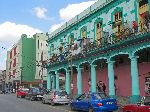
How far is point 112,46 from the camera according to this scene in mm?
27453

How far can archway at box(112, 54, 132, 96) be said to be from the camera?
29969 millimetres

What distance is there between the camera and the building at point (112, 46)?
25391mm

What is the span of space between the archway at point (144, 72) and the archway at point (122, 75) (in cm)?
157

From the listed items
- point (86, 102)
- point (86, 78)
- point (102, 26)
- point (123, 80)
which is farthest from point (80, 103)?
point (86, 78)

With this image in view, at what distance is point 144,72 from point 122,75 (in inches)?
135

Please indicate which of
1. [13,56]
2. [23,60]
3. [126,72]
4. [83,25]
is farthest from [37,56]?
[126,72]

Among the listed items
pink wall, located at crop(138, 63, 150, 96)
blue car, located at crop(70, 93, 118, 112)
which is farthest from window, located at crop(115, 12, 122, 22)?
blue car, located at crop(70, 93, 118, 112)

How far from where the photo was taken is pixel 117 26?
29.9 metres

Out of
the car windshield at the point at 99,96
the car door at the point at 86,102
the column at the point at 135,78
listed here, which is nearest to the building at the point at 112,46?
the column at the point at 135,78

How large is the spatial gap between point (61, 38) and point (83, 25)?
757cm

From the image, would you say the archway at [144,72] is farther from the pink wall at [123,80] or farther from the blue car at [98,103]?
the blue car at [98,103]

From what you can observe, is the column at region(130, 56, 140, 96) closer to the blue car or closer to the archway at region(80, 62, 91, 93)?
the blue car

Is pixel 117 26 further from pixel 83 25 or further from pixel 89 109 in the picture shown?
pixel 89 109

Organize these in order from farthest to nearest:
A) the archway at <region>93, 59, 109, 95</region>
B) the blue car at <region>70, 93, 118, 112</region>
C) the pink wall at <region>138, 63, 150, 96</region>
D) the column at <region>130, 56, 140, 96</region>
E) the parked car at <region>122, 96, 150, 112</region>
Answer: the archway at <region>93, 59, 109, 95</region> < the pink wall at <region>138, 63, 150, 96</region> < the column at <region>130, 56, 140, 96</region> < the blue car at <region>70, 93, 118, 112</region> < the parked car at <region>122, 96, 150, 112</region>
